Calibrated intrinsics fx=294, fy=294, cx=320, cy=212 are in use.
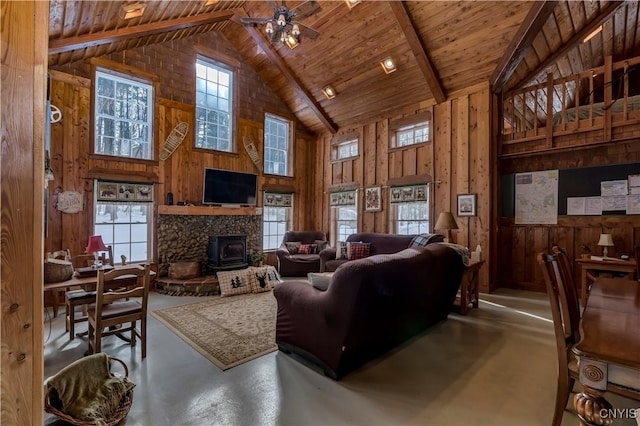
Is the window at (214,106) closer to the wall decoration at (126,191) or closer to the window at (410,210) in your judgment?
the wall decoration at (126,191)

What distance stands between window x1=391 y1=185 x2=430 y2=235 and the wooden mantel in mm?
3042

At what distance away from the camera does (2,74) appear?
33.6 inches

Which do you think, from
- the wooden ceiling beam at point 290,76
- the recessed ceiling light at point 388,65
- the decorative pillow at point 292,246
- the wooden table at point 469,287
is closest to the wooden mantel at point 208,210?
the decorative pillow at point 292,246

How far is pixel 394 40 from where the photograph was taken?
5.28 meters

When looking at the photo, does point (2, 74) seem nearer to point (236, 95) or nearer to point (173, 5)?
point (173, 5)

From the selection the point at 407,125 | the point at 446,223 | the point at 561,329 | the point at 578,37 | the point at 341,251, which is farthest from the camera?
the point at 407,125

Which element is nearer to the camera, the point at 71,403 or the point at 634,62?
the point at 71,403

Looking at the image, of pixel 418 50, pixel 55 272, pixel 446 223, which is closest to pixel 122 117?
pixel 55 272

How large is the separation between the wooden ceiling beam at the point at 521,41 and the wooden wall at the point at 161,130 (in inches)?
186

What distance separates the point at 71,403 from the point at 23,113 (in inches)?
76.4

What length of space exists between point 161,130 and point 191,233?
2033 mm

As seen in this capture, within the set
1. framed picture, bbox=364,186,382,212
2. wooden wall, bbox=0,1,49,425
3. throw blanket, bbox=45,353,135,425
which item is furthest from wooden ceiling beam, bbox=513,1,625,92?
throw blanket, bbox=45,353,135,425

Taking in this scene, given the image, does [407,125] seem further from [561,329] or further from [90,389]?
[90,389]

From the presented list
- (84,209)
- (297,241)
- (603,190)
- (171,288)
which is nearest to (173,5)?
(84,209)
